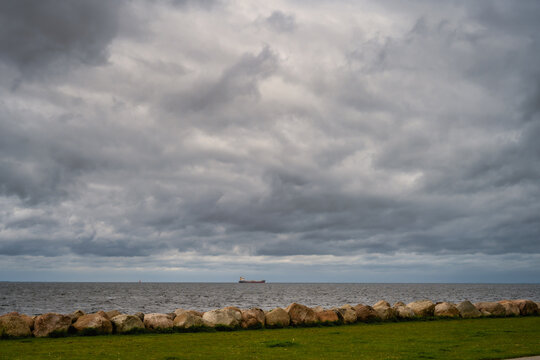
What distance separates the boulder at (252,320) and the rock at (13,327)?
9.58 metres

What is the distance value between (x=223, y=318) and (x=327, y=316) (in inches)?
221

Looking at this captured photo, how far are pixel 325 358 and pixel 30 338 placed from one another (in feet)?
42.4

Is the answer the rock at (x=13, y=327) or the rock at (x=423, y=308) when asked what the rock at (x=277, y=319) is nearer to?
the rock at (x=423, y=308)

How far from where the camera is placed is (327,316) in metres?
24.5

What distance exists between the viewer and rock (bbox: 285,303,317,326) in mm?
24062

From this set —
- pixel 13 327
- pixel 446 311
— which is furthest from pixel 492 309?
pixel 13 327

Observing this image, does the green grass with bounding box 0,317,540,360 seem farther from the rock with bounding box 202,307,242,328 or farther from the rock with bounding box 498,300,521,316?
the rock with bounding box 498,300,521,316

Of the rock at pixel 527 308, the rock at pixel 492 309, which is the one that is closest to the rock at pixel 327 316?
the rock at pixel 492 309

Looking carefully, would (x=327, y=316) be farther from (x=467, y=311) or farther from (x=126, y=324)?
(x=126, y=324)

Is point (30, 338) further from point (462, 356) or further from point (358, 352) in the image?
point (462, 356)

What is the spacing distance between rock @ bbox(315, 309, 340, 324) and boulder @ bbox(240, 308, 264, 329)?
3.11 m

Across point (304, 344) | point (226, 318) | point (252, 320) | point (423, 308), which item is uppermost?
point (423, 308)

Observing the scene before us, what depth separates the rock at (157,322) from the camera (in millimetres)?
21656

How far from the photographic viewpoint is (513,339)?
A: 17516mm
